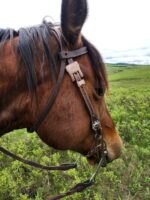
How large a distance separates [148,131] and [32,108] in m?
4.98

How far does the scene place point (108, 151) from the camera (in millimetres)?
2967

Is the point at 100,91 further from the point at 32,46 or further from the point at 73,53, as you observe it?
the point at 32,46

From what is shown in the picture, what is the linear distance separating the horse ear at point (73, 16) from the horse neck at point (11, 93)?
41 centimetres

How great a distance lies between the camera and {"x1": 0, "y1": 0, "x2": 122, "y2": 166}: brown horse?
242 cm

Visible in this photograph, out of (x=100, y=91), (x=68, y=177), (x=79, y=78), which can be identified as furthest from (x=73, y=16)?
(x=68, y=177)

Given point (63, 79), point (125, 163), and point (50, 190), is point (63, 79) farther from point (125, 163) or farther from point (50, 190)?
point (125, 163)

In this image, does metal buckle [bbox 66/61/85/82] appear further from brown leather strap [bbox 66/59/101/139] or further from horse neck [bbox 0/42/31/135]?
horse neck [bbox 0/42/31/135]

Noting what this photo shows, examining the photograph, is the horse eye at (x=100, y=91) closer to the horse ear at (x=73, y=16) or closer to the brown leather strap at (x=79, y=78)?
the brown leather strap at (x=79, y=78)

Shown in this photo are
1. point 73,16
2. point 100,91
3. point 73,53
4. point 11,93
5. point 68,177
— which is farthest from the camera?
point 68,177

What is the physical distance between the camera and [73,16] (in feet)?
7.61

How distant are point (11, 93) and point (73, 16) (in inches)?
26.6

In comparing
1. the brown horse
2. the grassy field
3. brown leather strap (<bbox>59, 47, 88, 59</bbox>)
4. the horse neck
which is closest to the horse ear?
the brown horse

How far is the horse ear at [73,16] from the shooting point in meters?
2.26

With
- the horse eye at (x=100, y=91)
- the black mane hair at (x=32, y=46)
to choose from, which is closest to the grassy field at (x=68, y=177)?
the horse eye at (x=100, y=91)
